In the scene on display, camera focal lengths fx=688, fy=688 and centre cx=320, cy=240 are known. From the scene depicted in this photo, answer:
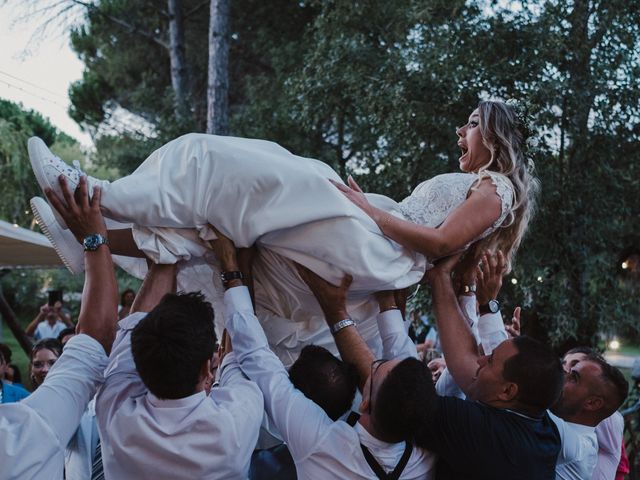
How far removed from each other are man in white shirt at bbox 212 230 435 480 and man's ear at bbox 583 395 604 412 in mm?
1077

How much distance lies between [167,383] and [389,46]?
693 cm

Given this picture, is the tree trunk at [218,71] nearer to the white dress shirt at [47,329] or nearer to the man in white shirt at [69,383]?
the white dress shirt at [47,329]

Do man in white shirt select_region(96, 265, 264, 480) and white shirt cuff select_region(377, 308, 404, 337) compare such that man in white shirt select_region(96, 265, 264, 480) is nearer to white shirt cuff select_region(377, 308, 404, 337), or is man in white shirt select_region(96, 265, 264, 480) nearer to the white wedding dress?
the white wedding dress

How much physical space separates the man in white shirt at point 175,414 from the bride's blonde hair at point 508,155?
1.50m

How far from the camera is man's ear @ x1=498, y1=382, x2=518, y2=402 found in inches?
92.0

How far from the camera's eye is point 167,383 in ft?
6.68

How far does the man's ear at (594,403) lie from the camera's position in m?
3.03

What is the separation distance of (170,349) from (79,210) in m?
0.62

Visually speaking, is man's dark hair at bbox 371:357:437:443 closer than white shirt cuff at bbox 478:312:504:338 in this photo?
Yes

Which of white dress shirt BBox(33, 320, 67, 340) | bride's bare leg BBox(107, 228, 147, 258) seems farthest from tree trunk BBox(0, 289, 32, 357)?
bride's bare leg BBox(107, 228, 147, 258)

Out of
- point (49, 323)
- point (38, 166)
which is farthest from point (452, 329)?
point (49, 323)

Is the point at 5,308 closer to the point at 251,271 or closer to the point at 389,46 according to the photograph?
the point at 389,46

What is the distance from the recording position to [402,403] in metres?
2.04

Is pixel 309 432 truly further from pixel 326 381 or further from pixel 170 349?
pixel 170 349
